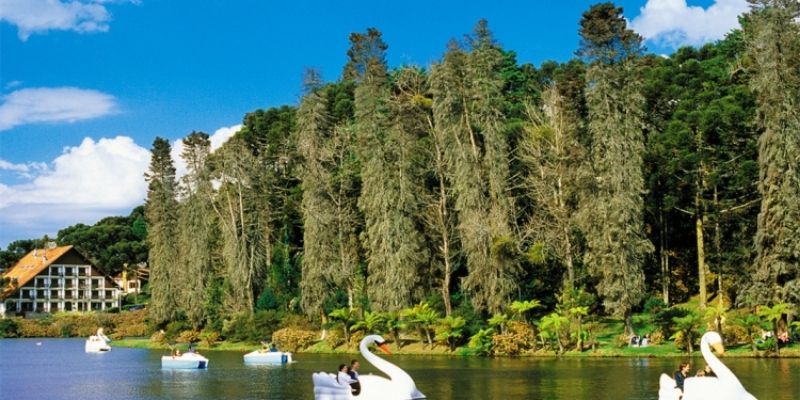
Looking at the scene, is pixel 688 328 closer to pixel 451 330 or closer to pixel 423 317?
pixel 451 330

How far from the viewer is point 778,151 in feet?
143

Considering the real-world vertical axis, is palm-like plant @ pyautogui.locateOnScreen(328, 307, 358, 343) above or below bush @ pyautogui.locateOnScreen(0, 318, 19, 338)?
above

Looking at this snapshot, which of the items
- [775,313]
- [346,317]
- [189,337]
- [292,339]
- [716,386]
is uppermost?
[775,313]

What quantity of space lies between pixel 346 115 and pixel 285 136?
18.9ft

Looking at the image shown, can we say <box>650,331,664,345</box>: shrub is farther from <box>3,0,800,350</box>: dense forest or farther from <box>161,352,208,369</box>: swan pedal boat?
<box>161,352,208,369</box>: swan pedal boat

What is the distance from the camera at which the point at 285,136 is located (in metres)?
79.1

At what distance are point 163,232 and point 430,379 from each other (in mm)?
45791

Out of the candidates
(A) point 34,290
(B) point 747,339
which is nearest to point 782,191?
(B) point 747,339

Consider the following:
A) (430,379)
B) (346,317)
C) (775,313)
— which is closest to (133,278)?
(346,317)

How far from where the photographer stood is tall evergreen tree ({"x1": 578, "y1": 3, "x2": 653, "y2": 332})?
4712cm

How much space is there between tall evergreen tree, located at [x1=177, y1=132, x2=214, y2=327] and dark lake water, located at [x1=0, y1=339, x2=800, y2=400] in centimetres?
1776

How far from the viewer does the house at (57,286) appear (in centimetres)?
12269

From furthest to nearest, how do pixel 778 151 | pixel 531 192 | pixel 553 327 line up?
pixel 531 192 → pixel 553 327 → pixel 778 151

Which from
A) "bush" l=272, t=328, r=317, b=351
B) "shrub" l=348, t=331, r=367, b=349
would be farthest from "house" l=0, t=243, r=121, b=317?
"shrub" l=348, t=331, r=367, b=349
